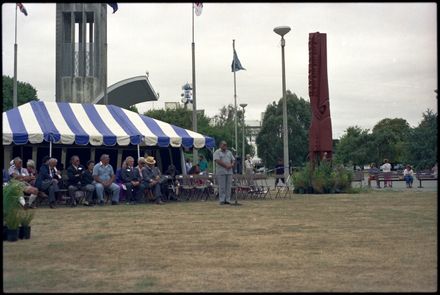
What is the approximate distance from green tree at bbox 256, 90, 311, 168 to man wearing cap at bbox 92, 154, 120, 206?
42.0 meters

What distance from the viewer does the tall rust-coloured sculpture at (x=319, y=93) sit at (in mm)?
21484

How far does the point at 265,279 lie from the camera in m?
5.69

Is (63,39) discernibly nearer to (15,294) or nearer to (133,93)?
(133,93)

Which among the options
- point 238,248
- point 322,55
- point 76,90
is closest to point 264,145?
point 76,90

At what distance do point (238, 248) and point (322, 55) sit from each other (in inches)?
595

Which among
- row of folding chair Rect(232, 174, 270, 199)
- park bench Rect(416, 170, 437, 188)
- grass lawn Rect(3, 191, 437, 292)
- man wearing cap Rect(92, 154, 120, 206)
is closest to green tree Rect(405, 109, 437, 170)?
park bench Rect(416, 170, 437, 188)

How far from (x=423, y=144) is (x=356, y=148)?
86.4ft

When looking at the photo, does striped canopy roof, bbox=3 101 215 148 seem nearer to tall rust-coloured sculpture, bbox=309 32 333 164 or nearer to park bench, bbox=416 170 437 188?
tall rust-coloured sculpture, bbox=309 32 333 164

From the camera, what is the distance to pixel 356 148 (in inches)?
2717

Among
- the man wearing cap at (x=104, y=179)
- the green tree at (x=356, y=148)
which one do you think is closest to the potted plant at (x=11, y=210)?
the man wearing cap at (x=104, y=179)

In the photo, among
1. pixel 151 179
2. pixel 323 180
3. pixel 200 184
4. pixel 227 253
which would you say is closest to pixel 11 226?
pixel 227 253

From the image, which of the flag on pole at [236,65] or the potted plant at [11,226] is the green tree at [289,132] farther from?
the potted plant at [11,226]

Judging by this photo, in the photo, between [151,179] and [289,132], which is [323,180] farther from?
[289,132]

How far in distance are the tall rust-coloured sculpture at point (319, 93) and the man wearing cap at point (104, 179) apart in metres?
8.26
